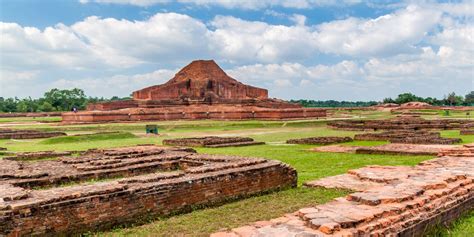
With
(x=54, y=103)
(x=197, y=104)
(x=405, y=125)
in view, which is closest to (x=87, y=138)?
(x=405, y=125)

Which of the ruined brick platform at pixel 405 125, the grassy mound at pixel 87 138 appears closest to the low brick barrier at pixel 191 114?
the ruined brick platform at pixel 405 125

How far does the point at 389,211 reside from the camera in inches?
150

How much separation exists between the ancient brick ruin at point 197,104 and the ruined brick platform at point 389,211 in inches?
995

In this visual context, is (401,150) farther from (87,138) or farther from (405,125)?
(87,138)

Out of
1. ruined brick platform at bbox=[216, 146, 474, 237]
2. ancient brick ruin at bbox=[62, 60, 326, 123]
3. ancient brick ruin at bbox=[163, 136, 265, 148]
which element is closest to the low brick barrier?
ancient brick ruin at bbox=[62, 60, 326, 123]

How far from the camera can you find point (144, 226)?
4488 millimetres

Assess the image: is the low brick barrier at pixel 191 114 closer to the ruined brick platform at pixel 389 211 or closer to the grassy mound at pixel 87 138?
A: the grassy mound at pixel 87 138

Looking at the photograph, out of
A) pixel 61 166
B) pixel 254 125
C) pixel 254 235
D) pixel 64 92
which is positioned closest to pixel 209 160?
pixel 61 166

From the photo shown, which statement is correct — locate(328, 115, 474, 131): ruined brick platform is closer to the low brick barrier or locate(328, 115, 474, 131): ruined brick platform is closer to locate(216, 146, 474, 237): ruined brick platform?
the low brick barrier

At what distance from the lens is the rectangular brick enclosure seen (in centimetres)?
398

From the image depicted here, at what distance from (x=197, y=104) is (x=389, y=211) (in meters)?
34.4

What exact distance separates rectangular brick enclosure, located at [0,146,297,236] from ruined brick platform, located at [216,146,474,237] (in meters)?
1.47

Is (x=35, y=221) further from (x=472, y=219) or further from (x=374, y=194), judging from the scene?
(x=472, y=219)

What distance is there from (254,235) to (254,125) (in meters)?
22.3
